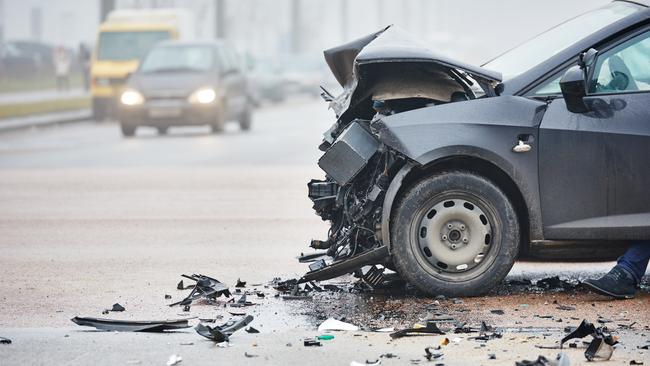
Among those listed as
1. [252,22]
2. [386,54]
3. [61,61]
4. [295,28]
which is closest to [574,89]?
[386,54]

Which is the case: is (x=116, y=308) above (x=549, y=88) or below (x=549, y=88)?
below

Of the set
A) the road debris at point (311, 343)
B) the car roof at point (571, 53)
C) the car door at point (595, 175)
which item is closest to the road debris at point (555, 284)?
the car door at point (595, 175)

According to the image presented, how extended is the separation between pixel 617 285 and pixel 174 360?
2.95 meters

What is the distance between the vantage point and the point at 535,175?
8.07 meters

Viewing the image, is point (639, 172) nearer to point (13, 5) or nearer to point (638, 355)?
point (638, 355)

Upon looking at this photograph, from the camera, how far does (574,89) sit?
26.0 ft

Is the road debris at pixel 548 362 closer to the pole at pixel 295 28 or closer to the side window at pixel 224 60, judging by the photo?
the side window at pixel 224 60

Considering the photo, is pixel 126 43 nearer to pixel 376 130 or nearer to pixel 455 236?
pixel 376 130

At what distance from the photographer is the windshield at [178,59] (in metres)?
28.0

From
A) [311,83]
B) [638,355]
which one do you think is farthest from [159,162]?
[311,83]

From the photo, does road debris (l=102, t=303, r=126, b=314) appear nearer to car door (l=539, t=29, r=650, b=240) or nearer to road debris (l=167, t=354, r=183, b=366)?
road debris (l=167, t=354, r=183, b=366)

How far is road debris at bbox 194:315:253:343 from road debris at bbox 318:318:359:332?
0.41m

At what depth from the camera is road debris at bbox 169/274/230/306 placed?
819 cm

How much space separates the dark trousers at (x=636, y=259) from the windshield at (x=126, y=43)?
1125 inches
